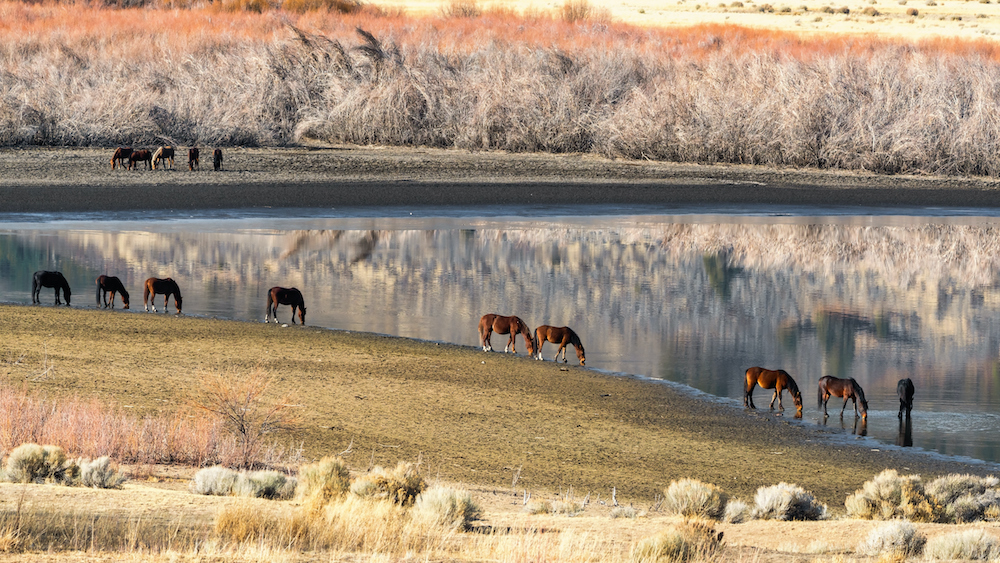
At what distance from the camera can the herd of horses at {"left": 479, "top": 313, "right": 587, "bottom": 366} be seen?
14.6 meters

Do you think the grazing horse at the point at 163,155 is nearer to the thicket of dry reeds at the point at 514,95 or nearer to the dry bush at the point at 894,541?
the thicket of dry reeds at the point at 514,95

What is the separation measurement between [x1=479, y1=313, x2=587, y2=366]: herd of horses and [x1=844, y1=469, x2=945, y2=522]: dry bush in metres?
5.68

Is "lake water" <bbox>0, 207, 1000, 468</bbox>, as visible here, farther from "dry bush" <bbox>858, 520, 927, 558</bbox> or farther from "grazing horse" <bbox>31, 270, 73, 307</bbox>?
"dry bush" <bbox>858, 520, 927, 558</bbox>

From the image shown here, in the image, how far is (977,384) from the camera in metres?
14.5

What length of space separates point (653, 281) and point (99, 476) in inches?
550

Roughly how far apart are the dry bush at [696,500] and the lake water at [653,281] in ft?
11.8

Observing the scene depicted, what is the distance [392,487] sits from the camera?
8156 millimetres

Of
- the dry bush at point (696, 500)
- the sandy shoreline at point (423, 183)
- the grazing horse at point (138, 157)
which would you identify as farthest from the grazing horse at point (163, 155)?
the dry bush at point (696, 500)

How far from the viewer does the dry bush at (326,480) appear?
808 cm

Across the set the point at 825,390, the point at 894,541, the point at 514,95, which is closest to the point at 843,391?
the point at 825,390

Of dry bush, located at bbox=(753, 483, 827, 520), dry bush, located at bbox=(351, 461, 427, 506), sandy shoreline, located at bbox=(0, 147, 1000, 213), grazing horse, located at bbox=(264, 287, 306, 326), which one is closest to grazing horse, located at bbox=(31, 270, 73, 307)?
grazing horse, located at bbox=(264, 287, 306, 326)

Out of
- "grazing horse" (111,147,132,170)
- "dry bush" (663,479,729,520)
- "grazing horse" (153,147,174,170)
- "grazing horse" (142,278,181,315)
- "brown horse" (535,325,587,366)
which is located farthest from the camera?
"grazing horse" (153,147,174,170)

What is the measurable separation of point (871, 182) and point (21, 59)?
2474 cm

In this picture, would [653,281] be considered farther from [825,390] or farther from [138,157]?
[138,157]
